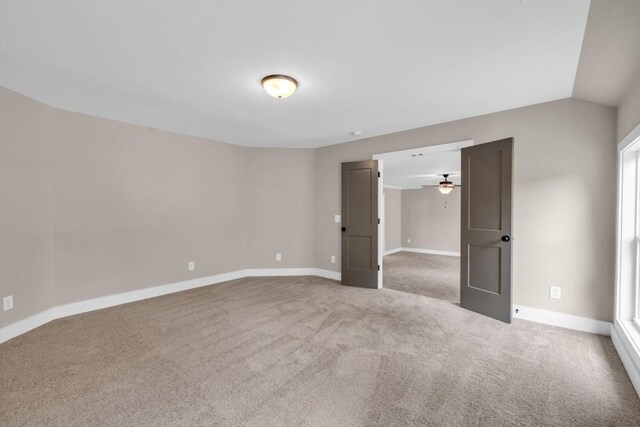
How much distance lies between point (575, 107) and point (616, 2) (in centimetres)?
173

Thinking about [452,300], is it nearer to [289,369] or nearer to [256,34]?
[289,369]

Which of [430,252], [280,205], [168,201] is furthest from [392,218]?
[168,201]

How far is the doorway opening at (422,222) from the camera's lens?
17.9 ft

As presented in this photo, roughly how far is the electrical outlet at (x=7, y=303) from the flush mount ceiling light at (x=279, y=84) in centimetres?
325

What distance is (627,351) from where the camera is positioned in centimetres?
218

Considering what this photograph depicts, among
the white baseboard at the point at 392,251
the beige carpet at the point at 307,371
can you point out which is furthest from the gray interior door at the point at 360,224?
the white baseboard at the point at 392,251

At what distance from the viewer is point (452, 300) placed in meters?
3.90

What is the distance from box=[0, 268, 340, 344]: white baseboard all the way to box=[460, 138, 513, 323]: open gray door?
2273mm

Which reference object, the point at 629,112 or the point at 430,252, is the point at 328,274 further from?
the point at 430,252

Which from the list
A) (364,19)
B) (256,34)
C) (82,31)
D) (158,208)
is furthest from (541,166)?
(158,208)

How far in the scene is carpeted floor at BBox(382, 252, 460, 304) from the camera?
439cm

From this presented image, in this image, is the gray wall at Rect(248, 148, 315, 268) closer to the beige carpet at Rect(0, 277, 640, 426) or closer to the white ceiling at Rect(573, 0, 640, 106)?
the beige carpet at Rect(0, 277, 640, 426)

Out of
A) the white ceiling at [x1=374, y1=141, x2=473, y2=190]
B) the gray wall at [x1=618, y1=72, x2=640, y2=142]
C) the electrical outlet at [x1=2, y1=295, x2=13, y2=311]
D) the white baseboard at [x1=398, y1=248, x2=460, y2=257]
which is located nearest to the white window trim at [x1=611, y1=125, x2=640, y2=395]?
the gray wall at [x1=618, y1=72, x2=640, y2=142]

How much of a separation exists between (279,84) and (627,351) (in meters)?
3.60
